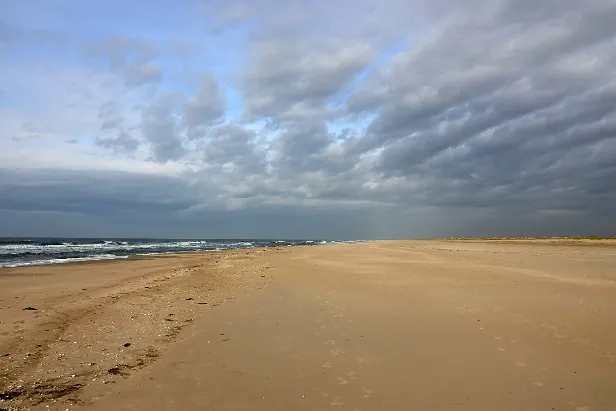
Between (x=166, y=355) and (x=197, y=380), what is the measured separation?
5.46ft

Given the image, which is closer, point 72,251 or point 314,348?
point 314,348

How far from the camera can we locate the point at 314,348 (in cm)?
841

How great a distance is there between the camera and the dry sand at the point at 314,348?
19.9ft

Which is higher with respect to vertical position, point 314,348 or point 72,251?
point 72,251

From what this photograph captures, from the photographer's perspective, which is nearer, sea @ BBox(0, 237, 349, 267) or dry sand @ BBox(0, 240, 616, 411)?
dry sand @ BBox(0, 240, 616, 411)

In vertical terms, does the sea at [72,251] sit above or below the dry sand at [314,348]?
above

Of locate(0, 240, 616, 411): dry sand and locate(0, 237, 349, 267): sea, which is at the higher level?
locate(0, 237, 349, 267): sea

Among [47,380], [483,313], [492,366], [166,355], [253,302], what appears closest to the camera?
[47,380]

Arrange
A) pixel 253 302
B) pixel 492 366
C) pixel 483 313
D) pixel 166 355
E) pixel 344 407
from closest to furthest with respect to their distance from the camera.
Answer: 1. pixel 344 407
2. pixel 492 366
3. pixel 166 355
4. pixel 483 313
5. pixel 253 302

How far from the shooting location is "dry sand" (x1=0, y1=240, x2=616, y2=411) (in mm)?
6074

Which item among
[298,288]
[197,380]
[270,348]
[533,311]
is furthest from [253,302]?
[533,311]

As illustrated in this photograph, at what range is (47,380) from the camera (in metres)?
6.66

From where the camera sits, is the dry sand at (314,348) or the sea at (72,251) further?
the sea at (72,251)

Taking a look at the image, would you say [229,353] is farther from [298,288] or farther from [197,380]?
[298,288]
